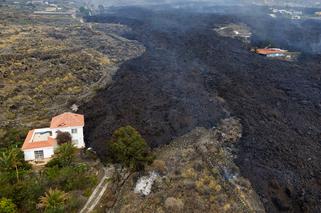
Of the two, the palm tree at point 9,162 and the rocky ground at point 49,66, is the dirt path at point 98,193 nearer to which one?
the palm tree at point 9,162

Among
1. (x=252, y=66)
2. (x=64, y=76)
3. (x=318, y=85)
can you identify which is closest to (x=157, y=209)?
(x=64, y=76)

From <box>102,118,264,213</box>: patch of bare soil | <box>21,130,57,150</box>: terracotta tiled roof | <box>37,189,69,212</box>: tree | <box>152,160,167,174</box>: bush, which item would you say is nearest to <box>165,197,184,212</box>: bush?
<box>102,118,264,213</box>: patch of bare soil

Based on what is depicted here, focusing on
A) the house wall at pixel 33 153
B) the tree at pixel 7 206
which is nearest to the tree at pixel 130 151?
the house wall at pixel 33 153

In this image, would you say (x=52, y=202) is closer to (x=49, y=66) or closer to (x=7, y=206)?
(x=7, y=206)

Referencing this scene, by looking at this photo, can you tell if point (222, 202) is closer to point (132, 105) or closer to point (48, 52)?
point (132, 105)

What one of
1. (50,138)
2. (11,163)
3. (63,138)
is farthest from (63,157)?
(11,163)

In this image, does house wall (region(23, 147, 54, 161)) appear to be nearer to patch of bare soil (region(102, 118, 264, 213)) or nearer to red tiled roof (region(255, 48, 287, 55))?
patch of bare soil (region(102, 118, 264, 213))
